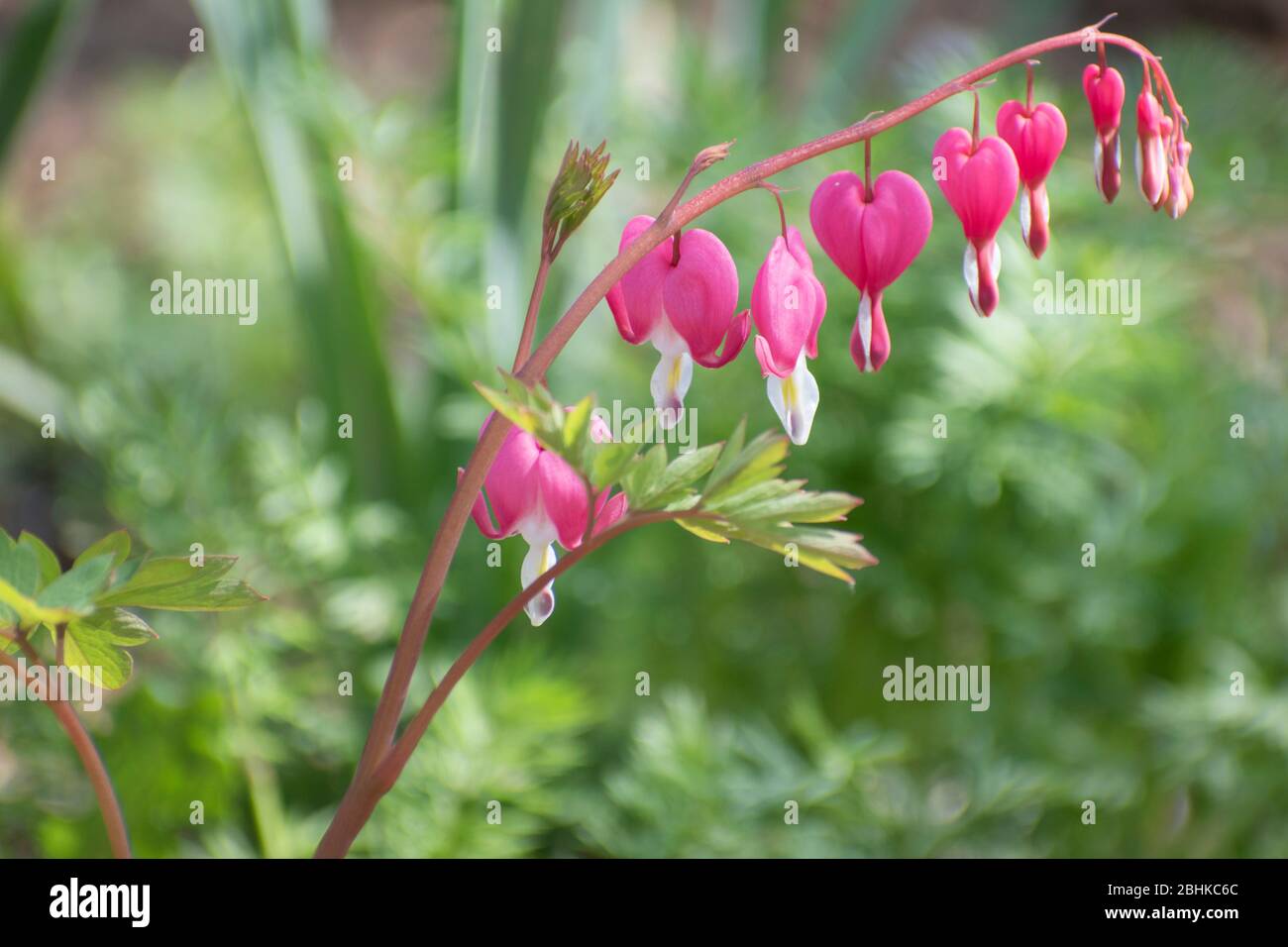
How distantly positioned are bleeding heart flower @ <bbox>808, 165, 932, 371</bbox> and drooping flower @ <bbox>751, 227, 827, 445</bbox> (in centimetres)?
2

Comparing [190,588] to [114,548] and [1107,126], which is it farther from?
[1107,126]

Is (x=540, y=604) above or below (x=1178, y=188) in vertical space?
below

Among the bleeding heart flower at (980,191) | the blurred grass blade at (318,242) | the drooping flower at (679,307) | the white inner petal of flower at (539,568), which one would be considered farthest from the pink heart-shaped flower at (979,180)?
the blurred grass blade at (318,242)

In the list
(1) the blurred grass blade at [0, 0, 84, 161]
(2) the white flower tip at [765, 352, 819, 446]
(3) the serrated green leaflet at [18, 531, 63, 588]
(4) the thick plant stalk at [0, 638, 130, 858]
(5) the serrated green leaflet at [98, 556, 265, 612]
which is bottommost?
(4) the thick plant stalk at [0, 638, 130, 858]

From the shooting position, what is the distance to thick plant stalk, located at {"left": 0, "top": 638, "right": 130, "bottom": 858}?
1.68ft

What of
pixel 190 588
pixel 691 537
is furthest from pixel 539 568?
pixel 691 537

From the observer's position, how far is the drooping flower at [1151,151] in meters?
0.53

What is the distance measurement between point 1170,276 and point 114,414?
4.21 ft

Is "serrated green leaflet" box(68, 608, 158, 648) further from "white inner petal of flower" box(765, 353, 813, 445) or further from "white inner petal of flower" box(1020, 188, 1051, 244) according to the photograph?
"white inner petal of flower" box(1020, 188, 1051, 244)

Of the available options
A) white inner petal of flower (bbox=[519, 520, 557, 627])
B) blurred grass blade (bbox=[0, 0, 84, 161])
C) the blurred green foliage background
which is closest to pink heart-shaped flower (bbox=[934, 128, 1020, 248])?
white inner petal of flower (bbox=[519, 520, 557, 627])

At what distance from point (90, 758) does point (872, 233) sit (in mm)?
393

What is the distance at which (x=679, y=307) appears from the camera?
524mm
